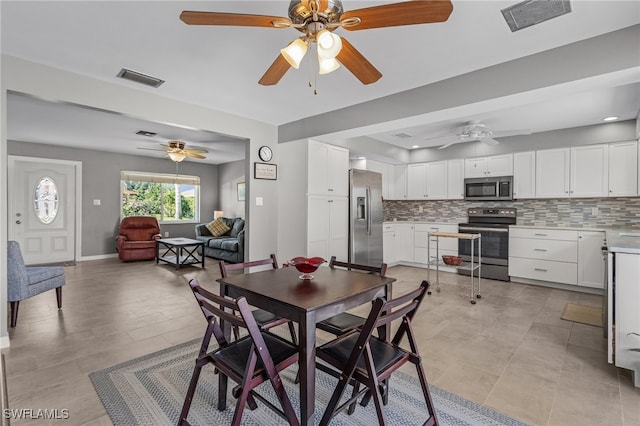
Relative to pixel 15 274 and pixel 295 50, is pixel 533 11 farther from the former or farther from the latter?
pixel 15 274

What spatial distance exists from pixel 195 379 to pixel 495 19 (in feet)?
9.40

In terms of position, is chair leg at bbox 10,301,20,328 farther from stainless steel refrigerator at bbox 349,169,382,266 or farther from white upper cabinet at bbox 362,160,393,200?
white upper cabinet at bbox 362,160,393,200

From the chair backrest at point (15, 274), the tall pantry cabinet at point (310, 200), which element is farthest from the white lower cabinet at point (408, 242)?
the chair backrest at point (15, 274)

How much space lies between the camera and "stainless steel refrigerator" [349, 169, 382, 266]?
5.08m

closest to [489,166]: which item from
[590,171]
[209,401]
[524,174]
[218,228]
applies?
[524,174]

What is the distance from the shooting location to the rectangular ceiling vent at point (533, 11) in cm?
192

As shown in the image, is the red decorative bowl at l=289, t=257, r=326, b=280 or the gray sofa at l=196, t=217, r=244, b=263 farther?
the gray sofa at l=196, t=217, r=244, b=263

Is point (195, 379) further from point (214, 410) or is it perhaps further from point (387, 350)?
point (387, 350)

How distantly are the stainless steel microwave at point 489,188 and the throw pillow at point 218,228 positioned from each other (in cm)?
529

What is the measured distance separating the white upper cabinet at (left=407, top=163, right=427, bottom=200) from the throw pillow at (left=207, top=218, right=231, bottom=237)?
4.31 meters

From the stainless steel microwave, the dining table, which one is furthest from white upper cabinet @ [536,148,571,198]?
the dining table

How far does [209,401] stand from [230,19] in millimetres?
2148

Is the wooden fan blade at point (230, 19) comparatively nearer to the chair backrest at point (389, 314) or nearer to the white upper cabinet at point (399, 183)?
the chair backrest at point (389, 314)

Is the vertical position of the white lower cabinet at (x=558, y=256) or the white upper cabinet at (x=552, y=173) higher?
the white upper cabinet at (x=552, y=173)
